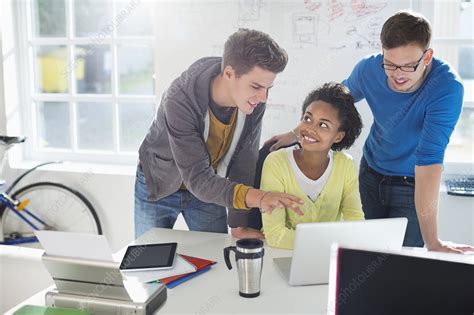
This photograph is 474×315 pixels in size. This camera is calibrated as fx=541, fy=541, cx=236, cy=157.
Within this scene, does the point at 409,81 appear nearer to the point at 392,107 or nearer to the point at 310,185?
the point at 392,107

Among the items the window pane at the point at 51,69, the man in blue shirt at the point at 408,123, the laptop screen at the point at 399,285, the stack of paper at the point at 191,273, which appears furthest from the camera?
the window pane at the point at 51,69

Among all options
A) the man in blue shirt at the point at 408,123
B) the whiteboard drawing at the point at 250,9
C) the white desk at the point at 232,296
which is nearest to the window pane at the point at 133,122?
the whiteboard drawing at the point at 250,9

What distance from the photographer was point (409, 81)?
6.25ft

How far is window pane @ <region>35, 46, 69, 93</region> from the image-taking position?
3.62m

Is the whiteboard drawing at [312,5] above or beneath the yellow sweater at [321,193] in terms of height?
above

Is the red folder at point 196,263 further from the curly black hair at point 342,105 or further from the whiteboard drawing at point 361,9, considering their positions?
the whiteboard drawing at point 361,9

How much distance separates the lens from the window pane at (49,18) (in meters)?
3.57

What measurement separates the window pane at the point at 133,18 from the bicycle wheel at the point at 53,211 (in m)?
1.08

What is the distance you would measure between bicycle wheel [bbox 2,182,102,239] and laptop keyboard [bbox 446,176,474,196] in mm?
2101

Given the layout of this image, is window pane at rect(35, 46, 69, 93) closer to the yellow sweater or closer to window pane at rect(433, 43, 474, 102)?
the yellow sweater

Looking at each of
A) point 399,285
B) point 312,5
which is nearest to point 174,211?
point 399,285

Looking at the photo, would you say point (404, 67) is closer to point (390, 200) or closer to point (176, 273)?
point (390, 200)

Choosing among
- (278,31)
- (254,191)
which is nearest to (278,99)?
(278,31)

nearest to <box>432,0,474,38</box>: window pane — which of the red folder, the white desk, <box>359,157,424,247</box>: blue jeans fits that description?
<box>359,157,424,247</box>: blue jeans
